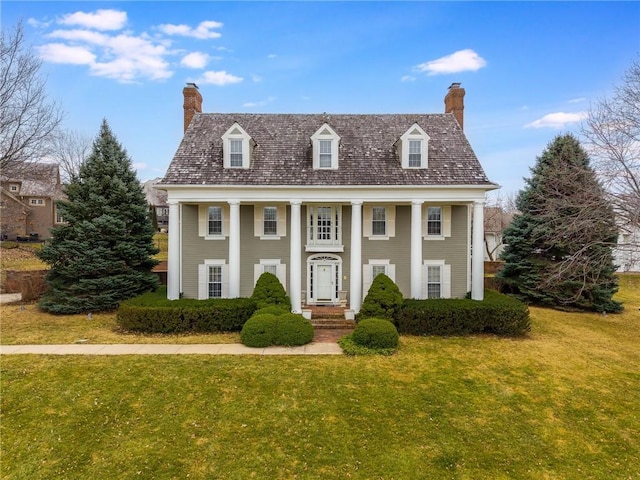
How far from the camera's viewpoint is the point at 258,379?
35.6 ft

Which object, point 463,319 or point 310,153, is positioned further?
point 310,153

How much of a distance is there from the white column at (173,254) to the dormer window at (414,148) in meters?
12.1

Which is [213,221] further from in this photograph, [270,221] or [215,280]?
[215,280]

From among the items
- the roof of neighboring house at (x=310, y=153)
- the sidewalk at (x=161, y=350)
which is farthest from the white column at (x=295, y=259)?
the sidewalk at (x=161, y=350)

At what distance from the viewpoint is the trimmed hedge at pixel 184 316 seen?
50.1 ft

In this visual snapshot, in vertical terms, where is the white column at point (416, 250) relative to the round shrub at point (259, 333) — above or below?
above

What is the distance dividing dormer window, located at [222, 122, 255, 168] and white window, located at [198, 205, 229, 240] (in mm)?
2506

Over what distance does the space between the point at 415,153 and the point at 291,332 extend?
11256 millimetres

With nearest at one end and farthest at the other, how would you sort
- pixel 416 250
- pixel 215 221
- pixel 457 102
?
pixel 416 250, pixel 215 221, pixel 457 102

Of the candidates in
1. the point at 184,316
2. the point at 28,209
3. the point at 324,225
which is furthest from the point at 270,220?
the point at 28,209

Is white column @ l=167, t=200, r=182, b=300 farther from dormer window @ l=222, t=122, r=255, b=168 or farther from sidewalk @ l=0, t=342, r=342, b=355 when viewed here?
sidewalk @ l=0, t=342, r=342, b=355

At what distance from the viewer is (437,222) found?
765 inches

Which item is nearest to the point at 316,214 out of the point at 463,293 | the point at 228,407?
the point at 463,293

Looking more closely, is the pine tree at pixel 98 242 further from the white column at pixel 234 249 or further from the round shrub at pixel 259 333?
the round shrub at pixel 259 333
